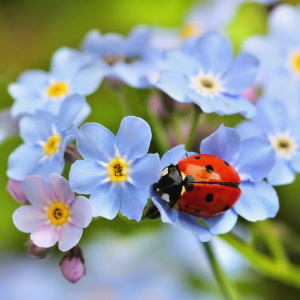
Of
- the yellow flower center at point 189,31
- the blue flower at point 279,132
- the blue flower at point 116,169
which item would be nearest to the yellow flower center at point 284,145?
the blue flower at point 279,132

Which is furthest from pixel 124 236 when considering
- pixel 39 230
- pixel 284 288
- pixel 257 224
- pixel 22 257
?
pixel 39 230

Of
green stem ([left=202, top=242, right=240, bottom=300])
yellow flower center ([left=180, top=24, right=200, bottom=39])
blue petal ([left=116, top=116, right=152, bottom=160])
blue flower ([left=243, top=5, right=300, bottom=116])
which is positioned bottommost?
yellow flower center ([left=180, top=24, right=200, bottom=39])

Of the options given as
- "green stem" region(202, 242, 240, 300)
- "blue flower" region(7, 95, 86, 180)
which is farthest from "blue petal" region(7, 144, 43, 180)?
"green stem" region(202, 242, 240, 300)

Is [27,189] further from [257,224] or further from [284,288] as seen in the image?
[284,288]

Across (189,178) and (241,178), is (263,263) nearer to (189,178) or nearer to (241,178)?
(241,178)

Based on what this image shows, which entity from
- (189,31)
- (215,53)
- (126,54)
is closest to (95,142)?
(215,53)

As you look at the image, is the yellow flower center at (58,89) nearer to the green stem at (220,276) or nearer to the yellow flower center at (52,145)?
the yellow flower center at (52,145)

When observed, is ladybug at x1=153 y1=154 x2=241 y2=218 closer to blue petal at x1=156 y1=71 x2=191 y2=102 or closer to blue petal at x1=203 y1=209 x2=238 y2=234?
blue petal at x1=203 y1=209 x2=238 y2=234

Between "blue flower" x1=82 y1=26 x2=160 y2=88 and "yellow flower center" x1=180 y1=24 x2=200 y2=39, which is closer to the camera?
"blue flower" x1=82 y1=26 x2=160 y2=88
